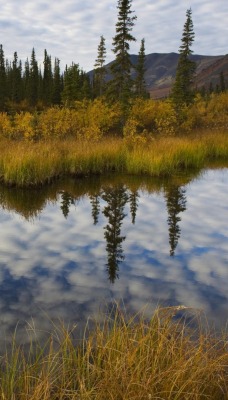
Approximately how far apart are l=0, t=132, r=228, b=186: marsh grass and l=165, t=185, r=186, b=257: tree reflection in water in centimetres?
230

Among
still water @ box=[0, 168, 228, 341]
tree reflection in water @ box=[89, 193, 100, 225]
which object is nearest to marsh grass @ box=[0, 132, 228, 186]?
still water @ box=[0, 168, 228, 341]

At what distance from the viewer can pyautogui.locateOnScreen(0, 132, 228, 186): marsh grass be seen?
39.6 ft

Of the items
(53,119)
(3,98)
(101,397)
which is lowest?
(101,397)

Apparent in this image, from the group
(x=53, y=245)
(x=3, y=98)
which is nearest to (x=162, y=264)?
(x=53, y=245)

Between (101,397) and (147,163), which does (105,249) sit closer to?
(101,397)

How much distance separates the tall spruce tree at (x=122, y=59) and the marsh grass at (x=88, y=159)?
38.9 feet

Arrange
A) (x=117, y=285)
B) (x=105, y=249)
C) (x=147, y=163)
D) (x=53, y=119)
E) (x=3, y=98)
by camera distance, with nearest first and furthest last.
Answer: (x=117, y=285) → (x=105, y=249) → (x=147, y=163) → (x=53, y=119) → (x=3, y=98)

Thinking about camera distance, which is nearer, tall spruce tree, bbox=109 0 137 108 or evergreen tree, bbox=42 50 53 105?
tall spruce tree, bbox=109 0 137 108

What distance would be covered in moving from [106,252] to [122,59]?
82.3 ft

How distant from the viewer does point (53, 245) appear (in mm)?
7102

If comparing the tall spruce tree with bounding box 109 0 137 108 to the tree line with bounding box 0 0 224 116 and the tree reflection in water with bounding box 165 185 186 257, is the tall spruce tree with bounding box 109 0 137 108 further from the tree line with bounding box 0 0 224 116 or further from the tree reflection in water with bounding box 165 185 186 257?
the tree reflection in water with bounding box 165 185 186 257

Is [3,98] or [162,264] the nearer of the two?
[162,264]

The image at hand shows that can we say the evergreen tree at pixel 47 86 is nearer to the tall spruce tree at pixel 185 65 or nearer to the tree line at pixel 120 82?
the tree line at pixel 120 82

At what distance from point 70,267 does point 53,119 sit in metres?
17.3
